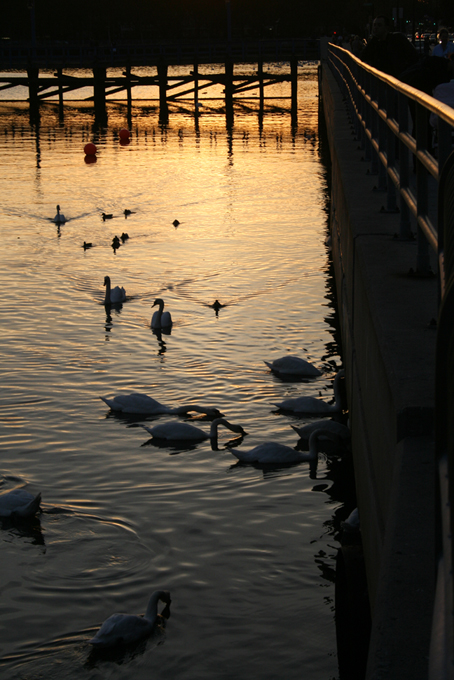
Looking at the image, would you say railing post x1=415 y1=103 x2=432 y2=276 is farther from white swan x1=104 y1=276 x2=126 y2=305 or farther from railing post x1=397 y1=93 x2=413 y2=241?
white swan x1=104 y1=276 x2=126 y2=305

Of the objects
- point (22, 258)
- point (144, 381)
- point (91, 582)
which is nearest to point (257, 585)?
point (91, 582)

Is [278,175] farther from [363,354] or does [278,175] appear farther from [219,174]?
[363,354]

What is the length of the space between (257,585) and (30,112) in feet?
152

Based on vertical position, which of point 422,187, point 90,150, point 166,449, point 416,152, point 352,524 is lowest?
point 166,449

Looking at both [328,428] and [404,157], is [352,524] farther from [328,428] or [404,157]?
[404,157]

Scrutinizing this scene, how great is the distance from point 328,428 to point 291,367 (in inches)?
67.9

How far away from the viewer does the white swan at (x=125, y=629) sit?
496cm

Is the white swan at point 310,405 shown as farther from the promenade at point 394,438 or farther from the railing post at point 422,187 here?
the railing post at point 422,187

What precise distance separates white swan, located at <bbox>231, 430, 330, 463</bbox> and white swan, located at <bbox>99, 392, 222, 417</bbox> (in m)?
1.00

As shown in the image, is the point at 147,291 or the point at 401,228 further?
the point at 147,291

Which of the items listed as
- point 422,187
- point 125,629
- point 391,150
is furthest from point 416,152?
point 125,629

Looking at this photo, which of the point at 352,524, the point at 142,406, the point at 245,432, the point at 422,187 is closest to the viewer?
the point at 422,187

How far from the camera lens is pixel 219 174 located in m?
24.8

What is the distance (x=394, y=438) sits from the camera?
370cm
